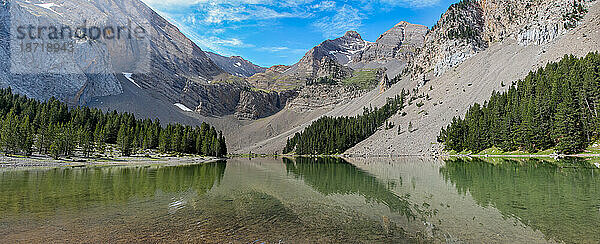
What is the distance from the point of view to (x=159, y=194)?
23.0 m

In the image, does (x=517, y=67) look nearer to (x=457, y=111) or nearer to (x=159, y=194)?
(x=457, y=111)

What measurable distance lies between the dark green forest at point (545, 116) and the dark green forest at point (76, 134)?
90.8 m

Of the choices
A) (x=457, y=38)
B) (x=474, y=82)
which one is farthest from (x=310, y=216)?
(x=457, y=38)

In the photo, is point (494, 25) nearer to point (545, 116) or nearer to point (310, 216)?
point (545, 116)

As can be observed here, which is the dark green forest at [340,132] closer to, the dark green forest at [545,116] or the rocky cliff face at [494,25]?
the rocky cliff face at [494,25]

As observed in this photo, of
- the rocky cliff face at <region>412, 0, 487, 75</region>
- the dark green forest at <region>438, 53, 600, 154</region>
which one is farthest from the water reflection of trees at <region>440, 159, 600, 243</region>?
the rocky cliff face at <region>412, 0, 487, 75</region>

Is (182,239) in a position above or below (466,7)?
below

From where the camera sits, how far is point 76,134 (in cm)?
7956

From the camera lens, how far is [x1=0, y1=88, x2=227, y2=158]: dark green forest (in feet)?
218

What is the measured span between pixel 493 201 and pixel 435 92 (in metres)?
144

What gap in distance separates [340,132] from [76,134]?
102 metres

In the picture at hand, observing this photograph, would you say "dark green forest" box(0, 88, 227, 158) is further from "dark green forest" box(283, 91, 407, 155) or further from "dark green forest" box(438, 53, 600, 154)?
"dark green forest" box(438, 53, 600, 154)

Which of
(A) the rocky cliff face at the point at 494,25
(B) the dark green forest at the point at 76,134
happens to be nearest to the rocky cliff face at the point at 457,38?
(A) the rocky cliff face at the point at 494,25

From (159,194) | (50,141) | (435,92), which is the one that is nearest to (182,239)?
(159,194)
